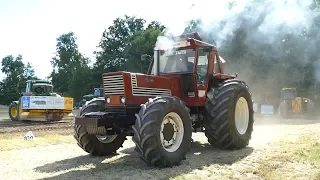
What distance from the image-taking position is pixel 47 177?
20.0ft

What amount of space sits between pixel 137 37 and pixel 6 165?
172 feet

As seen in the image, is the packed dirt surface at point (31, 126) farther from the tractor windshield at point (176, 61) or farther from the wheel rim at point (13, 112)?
the tractor windshield at point (176, 61)

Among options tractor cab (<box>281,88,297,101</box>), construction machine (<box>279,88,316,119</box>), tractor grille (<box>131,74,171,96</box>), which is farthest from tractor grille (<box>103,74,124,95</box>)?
tractor cab (<box>281,88,297,101</box>)

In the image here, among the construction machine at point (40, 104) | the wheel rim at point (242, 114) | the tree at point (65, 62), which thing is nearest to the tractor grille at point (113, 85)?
the wheel rim at point (242, 114)

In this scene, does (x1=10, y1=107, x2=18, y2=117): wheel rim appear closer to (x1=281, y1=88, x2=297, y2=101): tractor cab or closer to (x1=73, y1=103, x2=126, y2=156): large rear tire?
(x1=73, y1=103, x2=126, y2=156): large rear tire

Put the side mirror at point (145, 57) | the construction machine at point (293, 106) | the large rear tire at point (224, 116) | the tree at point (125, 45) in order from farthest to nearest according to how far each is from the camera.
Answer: the tree at point (125, 45)
the construction machine at point (293, 106)
the side mirror at point (145, 57)
the large rear tire at point (224, 116)

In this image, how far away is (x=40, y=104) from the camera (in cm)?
2009

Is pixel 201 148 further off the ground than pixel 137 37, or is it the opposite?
pixel 137 37

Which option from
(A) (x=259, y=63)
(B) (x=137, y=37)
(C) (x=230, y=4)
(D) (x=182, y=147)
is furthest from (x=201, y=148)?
(B) (x=137, y=37)

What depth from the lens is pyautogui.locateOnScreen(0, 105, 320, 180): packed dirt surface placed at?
604cm

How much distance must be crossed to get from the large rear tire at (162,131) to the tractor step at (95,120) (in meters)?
0.84

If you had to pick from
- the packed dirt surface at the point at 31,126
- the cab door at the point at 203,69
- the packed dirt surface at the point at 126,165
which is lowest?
the packed dirt surface at the point at 31,126

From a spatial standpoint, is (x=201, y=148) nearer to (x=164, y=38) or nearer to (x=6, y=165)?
(x=164, y=38)

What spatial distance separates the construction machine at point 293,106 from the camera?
922 inches
